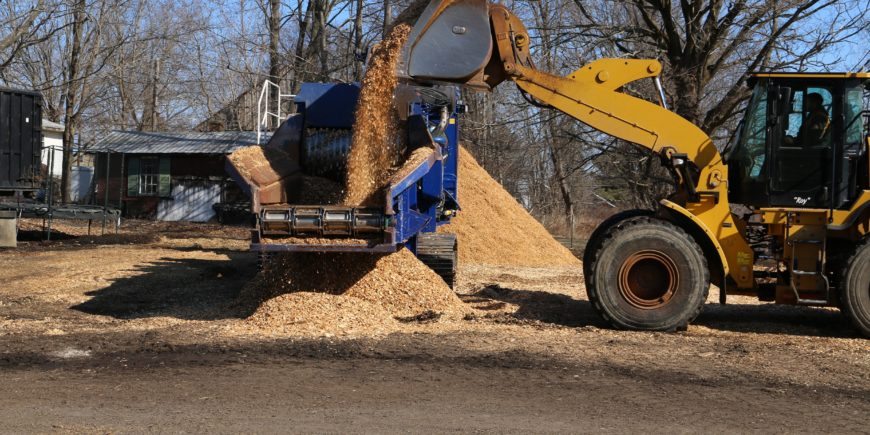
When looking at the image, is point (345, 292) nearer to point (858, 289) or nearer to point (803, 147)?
point (803, 147)

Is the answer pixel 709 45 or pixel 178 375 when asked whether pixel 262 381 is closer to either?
pixel 178 375

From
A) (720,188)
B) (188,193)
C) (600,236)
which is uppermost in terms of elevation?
(720,188)

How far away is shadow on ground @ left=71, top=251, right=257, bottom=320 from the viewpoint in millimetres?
10430

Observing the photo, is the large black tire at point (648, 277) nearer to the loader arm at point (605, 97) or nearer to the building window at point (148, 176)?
the loader arm at point (605, 97)

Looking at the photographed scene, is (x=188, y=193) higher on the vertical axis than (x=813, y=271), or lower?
higher

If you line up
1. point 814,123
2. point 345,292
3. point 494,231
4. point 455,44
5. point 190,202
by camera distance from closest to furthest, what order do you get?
1. point 814,123
2. point 455,44
3. point 345,292
4. point 494,231
5. point 190,202

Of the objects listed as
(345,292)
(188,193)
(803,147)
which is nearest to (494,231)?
(345,292)

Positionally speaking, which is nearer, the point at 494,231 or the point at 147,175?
the point at 494,231

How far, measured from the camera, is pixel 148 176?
3247 centimetres

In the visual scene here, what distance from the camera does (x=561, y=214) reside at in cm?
3597

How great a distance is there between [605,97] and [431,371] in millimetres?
3808

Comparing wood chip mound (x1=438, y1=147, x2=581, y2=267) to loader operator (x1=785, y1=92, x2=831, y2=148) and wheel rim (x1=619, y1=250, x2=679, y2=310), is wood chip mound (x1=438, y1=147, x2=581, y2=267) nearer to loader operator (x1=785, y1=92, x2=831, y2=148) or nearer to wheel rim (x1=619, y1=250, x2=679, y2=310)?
wheel rim (x1=619, y1=250, x2=679, y2=310)

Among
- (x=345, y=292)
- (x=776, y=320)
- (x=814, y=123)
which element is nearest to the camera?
(x=814, y=123)

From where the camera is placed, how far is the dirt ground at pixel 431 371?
5.81 meters
